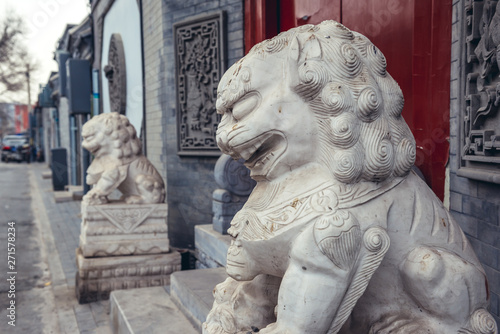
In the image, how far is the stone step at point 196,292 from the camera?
102 inches

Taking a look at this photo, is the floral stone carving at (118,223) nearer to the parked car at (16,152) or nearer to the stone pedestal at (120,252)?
the stone pedestal at (120,252)

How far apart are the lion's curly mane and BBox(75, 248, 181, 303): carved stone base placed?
10.2ft

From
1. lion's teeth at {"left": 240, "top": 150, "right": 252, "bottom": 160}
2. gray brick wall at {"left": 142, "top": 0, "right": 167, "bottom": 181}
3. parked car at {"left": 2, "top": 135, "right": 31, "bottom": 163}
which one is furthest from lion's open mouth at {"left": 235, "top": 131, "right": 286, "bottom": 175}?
parked car at {"left": 2, "top": 135, "right": 31, "bottom": 163}

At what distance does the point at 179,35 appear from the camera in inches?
232

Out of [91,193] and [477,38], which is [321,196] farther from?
[91,193]

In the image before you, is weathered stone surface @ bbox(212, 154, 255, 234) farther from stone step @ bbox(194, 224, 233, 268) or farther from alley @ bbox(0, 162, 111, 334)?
alley @ bbox(0, 162, 111, 334)

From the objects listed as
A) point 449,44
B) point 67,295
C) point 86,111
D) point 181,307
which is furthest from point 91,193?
point 86,111

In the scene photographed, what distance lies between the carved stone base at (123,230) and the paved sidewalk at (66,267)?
0.50m

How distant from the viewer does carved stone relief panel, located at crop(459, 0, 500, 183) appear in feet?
7.20

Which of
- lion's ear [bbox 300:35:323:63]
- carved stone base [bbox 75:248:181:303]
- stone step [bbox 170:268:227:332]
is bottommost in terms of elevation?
carved stone base [bbox 75:248:181:303]

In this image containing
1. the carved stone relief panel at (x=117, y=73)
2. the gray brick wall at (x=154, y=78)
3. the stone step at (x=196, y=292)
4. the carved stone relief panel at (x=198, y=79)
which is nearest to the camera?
the stone step at (x=196, y=292)

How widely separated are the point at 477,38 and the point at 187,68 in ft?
13.2

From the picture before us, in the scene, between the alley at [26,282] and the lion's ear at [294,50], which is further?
the alley at [26,282]

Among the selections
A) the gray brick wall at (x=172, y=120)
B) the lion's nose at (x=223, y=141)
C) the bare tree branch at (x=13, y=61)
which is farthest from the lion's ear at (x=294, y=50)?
the bare tree branch at (x=13, y=61)
